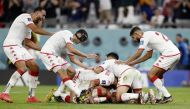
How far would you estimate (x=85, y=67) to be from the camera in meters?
20.6

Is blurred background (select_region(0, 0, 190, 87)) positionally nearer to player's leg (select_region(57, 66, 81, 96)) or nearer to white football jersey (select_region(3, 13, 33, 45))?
white football jersey (select_region(3, 13, 33, 45))

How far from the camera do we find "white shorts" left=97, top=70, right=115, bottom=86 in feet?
68.4

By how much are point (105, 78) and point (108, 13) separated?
13.3 meters

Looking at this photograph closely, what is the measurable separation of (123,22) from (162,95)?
12870mm

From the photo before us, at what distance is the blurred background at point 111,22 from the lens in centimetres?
3309

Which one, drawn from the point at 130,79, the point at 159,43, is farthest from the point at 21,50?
the point at 159,43

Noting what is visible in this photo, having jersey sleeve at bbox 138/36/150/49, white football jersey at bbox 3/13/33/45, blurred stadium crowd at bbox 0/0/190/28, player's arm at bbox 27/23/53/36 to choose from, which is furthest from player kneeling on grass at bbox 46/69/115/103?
blurred stadium crowd at bbox 0/0/190/28

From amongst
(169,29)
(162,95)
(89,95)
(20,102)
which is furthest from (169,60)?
(169,29)

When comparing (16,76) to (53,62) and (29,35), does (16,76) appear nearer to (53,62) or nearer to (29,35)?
(53,62)

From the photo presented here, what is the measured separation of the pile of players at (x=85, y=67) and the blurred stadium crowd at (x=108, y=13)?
1193cm

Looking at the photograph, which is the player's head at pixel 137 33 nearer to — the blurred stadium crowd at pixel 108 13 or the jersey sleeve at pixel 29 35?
the jersey sleeve at pixel 29 35

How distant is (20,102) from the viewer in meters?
21.2

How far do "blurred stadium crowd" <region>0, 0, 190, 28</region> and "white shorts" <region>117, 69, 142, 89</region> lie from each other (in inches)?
500

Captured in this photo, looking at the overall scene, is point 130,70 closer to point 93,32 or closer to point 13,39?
point 13,39
